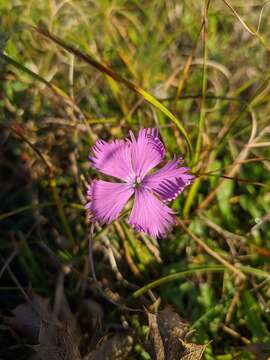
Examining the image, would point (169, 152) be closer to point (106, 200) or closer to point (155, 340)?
point (106, 200)

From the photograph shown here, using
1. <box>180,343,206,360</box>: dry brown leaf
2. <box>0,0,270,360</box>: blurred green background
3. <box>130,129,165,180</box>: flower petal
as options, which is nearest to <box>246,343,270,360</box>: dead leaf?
<box>0,0,270,360</box>: blurred green background

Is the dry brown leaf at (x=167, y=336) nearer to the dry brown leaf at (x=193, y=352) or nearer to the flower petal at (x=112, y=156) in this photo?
the dry brown leaf at (x=193, y=352)

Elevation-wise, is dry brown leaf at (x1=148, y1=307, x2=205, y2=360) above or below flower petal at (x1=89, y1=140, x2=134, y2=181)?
below

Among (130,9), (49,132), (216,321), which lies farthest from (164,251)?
(130,9)

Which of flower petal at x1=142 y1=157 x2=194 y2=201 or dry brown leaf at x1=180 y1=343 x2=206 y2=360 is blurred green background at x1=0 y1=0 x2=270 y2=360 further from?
dry brown leaf at x1=180 y1=343 x2=206 y2=360

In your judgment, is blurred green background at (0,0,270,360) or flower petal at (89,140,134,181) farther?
blurred green background at (0,0,270,360)

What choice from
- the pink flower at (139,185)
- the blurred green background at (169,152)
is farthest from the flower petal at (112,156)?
the blurred green background at (169,152)

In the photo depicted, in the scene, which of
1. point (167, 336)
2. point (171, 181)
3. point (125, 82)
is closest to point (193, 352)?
point (167, 336)
